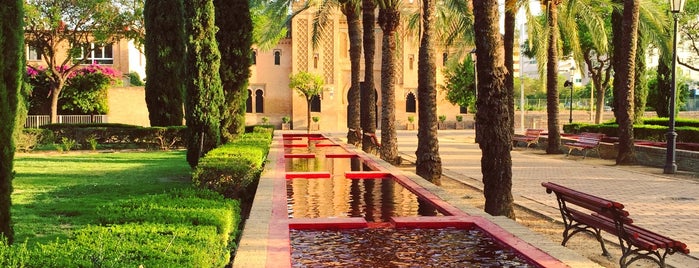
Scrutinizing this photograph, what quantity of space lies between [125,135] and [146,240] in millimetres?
24233

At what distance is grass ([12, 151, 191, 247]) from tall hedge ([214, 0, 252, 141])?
200cm

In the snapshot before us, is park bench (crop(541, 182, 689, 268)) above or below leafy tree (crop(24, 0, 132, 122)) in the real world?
below

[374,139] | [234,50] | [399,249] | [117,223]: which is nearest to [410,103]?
[374,139]

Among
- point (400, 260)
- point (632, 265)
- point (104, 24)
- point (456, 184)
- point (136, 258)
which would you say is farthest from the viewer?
point (104, 24)

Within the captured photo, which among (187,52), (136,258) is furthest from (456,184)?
(136,258)

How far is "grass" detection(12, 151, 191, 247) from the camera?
938 centimetres

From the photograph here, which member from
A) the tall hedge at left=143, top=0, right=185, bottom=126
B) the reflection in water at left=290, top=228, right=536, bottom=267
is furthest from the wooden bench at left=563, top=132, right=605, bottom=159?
the reflection in water at left=290, top=228, right=536, bottom=267

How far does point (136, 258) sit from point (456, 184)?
35.4 feet

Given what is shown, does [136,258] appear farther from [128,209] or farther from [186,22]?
[186,22]

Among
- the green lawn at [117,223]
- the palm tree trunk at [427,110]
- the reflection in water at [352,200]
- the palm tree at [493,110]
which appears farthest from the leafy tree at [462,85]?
the palm tree at [493,110]

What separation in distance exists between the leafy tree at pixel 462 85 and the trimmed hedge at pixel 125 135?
20853mm

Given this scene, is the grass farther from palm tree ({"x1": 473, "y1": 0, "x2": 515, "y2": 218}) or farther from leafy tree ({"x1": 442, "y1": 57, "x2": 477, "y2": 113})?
leafy tree ({"x1": 442, "y1": 57, "x2": 477, "y2": 113})

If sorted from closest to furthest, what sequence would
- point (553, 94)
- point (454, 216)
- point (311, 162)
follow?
point (454, 216) → point (311, 162) → point (553, 94)

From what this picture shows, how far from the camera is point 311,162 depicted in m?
18.1
